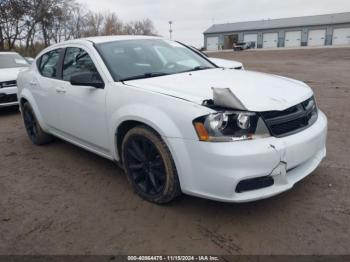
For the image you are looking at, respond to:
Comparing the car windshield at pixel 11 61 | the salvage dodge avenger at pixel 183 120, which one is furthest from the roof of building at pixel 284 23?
the salvage dodge avenger at pixel 183 120

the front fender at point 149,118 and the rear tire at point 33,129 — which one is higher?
the front fender at point 149,118

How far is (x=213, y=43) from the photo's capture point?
70.5 m

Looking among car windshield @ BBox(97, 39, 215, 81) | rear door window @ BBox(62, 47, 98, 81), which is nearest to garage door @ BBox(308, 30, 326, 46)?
car windshield @ BBox(97, 39, 215, 81)

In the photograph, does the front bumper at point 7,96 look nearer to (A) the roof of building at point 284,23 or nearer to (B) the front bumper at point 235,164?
(B) the front bumper at point 235,164

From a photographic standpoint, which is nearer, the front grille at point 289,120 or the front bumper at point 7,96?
the front grille at point 289,120

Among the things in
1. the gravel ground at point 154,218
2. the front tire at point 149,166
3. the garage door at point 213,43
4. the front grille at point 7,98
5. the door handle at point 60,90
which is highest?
the door handle at point 60,90

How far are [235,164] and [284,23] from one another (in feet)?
228

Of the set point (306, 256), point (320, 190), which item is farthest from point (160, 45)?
point (306, 256)

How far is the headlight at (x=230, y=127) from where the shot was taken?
2615mm

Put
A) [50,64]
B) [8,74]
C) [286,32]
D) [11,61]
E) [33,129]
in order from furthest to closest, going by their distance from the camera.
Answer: [286,32] → [11,61] → [8,74] → [33,129] → [50,64]

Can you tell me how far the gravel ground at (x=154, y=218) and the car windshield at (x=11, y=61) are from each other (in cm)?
570

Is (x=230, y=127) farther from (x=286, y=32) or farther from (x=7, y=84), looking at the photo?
(x=286, y=32)

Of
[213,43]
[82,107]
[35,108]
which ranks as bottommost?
[213,43]

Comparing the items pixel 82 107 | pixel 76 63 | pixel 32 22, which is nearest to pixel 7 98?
pixel 76 63
